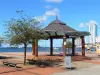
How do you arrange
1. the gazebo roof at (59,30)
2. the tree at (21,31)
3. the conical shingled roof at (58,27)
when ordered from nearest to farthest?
the tree at (21,31), the gazebo roof at (59,30), the conical shingled roof at (58,27)

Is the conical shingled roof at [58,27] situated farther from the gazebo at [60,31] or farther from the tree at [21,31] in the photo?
the tree at [21,31]

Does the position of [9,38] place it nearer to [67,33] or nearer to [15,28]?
[15,28]

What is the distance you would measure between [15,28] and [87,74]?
315 inches

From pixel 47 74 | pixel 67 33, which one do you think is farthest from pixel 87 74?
pixel 67 33

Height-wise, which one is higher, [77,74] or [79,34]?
[79,34]

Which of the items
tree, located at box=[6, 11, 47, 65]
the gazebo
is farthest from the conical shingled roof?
tree, located at box=[6, 11, 47, 65]

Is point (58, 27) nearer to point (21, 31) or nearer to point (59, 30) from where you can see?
point (59, 30)

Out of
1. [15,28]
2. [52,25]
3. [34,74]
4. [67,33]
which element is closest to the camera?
[34,74]

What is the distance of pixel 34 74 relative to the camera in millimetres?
18219

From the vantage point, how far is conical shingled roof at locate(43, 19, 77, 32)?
1305 inches

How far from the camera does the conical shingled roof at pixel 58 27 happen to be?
109ft

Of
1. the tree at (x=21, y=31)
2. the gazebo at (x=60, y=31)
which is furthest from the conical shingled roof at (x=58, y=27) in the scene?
the tree at (x=21, y=31)

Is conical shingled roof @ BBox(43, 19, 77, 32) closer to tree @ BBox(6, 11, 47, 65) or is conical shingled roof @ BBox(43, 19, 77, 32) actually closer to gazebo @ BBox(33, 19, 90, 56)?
gazebo @ BBox(33, 19, 90, 56)

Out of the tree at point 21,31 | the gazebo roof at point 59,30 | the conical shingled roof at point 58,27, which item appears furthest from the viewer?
the conical shingled roof at point 58,27
